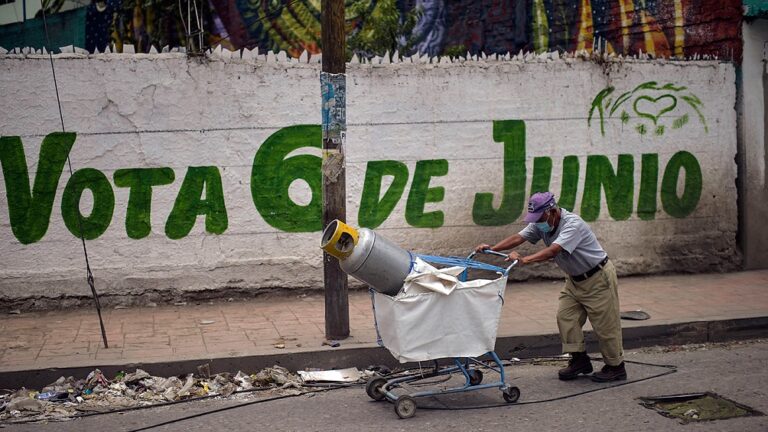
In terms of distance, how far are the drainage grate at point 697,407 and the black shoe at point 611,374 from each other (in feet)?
1.47

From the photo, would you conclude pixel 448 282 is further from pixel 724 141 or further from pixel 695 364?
pixel 724 141

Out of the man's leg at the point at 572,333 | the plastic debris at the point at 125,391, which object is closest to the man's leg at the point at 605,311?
the man's leg at the point at 572,333

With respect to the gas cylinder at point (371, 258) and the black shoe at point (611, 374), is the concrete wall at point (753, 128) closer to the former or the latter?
the black shoe at point (611, 374)

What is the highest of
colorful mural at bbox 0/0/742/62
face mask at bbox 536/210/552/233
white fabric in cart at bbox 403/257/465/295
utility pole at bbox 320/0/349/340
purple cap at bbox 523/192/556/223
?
colorful mural at bbox 0/0/742/62

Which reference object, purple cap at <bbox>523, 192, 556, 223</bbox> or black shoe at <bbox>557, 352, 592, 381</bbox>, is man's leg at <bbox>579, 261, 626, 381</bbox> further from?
purple cap at <bbox>523, 192, 556, 223</bbox>

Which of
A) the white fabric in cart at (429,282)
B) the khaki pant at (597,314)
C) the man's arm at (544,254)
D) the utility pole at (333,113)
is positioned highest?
the utility pole at (333,113)

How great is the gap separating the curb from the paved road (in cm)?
63

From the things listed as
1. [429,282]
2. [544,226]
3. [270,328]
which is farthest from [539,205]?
[270,328]

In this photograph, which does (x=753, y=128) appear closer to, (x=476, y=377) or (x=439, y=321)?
(x=476, y=377)

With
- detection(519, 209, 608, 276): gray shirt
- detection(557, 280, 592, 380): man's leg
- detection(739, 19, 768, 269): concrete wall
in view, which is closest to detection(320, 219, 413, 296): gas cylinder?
detection(519, 209, 608, 276): gray shirt

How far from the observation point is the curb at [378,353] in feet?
21.9

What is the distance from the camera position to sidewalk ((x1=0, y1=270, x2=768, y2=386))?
703 centimetres

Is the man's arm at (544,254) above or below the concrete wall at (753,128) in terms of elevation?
below

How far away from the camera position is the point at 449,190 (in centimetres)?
995
